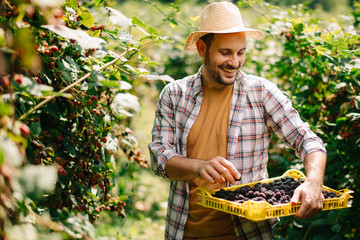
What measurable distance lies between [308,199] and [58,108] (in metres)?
1.21

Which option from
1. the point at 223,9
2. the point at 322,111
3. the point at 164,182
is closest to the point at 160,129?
the point at 223,9

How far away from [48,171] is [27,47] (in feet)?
1.13

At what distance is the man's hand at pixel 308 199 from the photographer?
64.4 inches

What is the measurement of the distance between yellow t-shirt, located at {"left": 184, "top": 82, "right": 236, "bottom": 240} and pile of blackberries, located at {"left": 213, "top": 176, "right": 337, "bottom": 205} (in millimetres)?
245

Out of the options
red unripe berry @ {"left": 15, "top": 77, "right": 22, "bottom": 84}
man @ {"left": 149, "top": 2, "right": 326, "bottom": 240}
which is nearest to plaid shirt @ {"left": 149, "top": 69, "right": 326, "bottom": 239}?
man @ {"left": 149, "top": 2, "right": 326, "bottom": 240}

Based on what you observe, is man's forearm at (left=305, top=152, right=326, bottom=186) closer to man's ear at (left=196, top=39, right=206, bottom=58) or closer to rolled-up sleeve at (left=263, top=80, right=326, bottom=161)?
rolled-up sleeve at (left=263, top=80, right=326, bottom=161)

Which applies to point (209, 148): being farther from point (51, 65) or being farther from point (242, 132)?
point (51, 65)

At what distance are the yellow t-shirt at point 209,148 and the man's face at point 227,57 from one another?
141mm

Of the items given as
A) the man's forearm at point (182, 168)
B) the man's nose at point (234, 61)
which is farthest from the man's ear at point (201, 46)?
the man's forearm at point (182, 168)

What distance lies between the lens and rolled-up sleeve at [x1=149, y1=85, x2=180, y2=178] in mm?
1946

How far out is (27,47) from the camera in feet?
3.04

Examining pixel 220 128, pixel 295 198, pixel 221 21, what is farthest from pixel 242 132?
pixel 221 21

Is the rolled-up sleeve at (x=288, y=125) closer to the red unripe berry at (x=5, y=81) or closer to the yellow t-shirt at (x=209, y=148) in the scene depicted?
the yellow t-shirt at (x=209, y=148)

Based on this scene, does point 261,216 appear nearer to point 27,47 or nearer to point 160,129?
point 160,129
